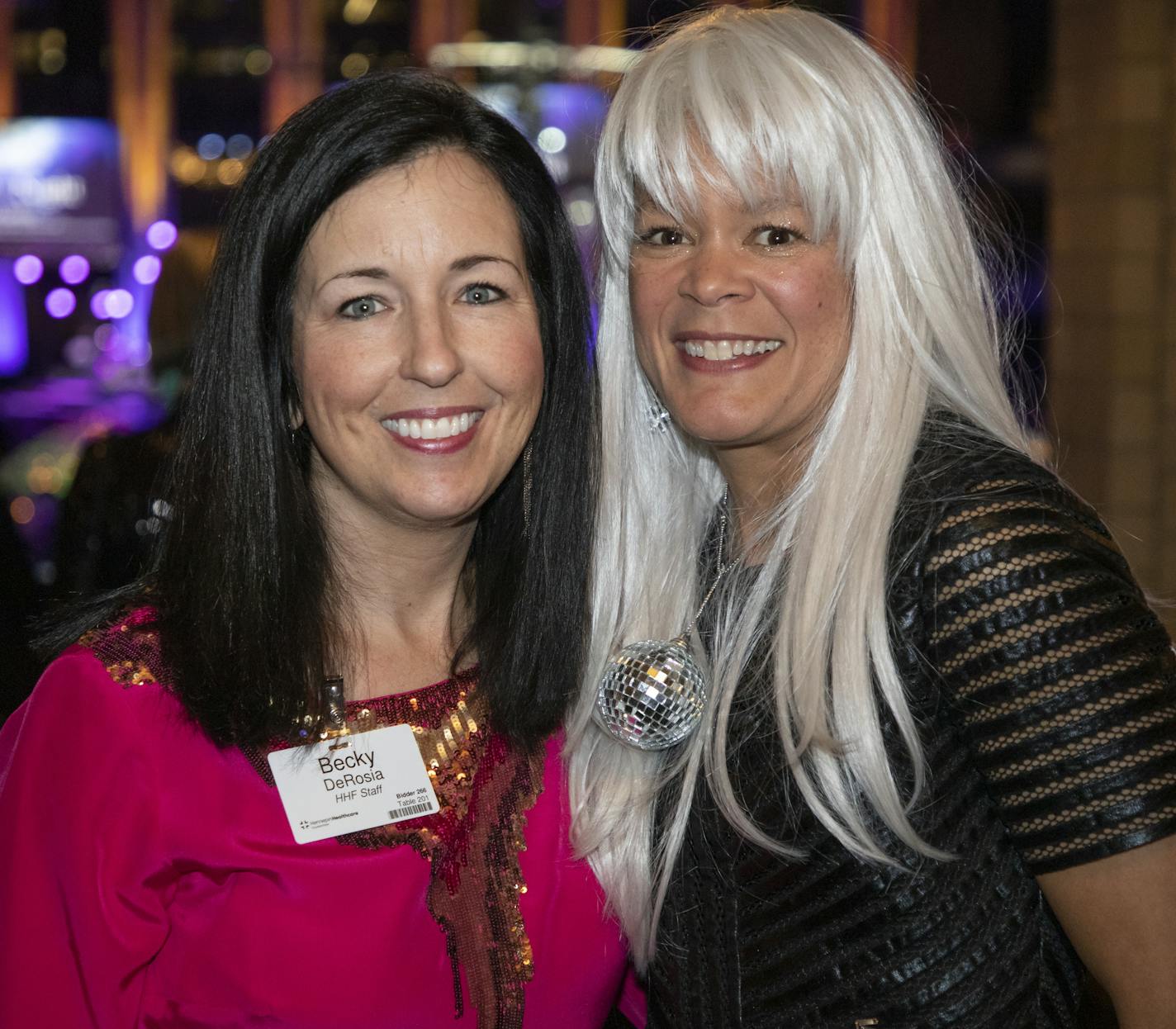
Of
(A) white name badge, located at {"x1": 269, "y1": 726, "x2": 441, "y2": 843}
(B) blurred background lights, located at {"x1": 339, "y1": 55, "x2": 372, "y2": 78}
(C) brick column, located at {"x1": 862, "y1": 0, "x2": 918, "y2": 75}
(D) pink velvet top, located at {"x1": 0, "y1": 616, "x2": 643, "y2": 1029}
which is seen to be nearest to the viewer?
(D) pink velvet top, located at {"x1": 0, "y1": 616, "x2": 643, "y2": 1029}

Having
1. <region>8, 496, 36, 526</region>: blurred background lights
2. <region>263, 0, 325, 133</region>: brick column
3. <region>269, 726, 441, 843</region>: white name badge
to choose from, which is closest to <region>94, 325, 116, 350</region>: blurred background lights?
<region>8, 496, 36, 526</region>: blurred background lights

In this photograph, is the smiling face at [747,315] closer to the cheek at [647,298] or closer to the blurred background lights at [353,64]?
the cheek at [647,298]

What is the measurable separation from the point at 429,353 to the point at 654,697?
523 millimetres

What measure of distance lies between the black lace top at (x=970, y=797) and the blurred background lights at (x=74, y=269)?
27.7 feet

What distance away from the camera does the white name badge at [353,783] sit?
155cm

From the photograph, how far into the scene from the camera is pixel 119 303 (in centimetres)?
921

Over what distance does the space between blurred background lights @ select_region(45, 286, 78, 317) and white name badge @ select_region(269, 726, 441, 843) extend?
831 centimetres

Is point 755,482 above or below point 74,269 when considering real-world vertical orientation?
below

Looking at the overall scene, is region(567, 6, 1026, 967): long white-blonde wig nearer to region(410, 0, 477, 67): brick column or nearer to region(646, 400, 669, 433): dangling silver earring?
region(646, 400, 669, 433): dangling silver earring

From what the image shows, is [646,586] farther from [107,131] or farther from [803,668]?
[107,131]

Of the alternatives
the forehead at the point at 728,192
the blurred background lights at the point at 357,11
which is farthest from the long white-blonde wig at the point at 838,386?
the blurred background lights at the point at 357,11

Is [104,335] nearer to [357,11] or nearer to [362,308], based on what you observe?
[357,11]

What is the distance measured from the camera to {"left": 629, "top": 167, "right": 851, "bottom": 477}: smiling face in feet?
5.20

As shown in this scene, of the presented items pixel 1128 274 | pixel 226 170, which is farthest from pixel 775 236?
pixel 226 170
